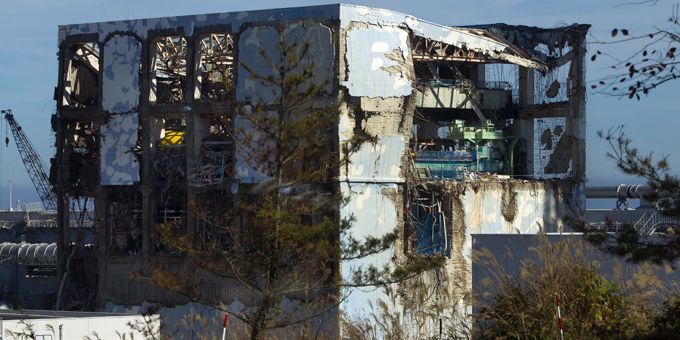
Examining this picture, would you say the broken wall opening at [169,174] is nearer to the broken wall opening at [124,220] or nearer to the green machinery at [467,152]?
the broken wall opening at [124,220]

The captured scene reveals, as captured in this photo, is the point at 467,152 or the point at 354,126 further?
the point at 467,152

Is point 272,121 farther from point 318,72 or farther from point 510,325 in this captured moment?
point 318,72

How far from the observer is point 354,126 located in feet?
131

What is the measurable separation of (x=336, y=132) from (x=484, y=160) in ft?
29.7

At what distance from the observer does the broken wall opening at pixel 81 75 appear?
45.1m

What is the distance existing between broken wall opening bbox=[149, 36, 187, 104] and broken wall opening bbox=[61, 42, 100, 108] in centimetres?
213

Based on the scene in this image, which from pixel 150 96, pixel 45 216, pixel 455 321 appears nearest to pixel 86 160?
pixel 150 96

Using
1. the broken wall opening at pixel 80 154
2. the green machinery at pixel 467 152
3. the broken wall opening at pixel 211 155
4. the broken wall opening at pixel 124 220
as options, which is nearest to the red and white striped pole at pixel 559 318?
the broken wall opening at pixel 211 155

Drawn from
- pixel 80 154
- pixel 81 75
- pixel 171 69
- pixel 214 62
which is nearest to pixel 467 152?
pixel 214 62

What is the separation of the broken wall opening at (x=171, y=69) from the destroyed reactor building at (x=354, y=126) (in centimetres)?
7

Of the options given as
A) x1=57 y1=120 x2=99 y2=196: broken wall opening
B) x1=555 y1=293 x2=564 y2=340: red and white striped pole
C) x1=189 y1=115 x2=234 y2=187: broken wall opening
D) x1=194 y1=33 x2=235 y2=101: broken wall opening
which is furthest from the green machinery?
x1=555 y1=293 x2=564 y2=340: red and white striped pole

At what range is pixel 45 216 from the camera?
7494 centimetres

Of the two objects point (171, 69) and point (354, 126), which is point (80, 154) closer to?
point (171, 69)

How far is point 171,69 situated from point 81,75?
10.4 feet
